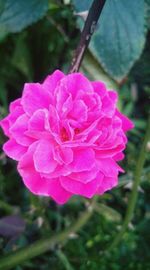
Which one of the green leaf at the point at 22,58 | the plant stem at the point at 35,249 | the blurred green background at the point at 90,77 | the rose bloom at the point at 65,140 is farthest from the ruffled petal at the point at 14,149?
the green leaf at the point at 22,58

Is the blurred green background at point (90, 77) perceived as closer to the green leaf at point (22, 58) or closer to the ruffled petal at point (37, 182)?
the green leaf at point (22, 58)

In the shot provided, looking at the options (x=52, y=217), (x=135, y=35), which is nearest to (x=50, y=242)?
(x=52, y=217)

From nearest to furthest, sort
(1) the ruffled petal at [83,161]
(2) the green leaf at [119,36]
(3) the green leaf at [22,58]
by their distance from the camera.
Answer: (1) the ruffled petal at [83,161] → (2) the green leaf at [119,36] → (3) the green leaf at [22,58]

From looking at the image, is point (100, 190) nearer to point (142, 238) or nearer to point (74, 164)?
point (74, 164)

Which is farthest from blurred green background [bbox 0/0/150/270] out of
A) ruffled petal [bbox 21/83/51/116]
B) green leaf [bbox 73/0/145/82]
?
ruffled petal [bbox 21/83/51/116]

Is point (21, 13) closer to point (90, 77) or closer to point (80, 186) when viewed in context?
point (90, 77)

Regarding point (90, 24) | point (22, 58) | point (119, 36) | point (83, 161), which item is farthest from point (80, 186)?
point (22, 58)

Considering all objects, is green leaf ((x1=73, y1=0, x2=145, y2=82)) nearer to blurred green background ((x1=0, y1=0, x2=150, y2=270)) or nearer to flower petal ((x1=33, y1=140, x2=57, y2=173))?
blurred green background ((x1=0, y1=0, x2=150, y2=270))
